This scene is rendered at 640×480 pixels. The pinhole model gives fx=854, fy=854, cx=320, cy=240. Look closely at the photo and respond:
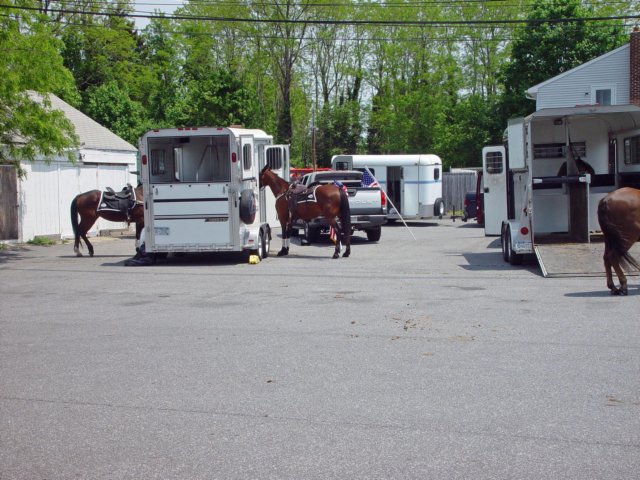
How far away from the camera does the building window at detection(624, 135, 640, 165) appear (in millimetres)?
17609

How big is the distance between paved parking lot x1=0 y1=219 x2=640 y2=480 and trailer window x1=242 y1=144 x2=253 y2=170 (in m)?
5.12

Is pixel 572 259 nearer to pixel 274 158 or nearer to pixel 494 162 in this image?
pixel 494 162

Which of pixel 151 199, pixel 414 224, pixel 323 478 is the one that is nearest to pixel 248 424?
pixel 323 478

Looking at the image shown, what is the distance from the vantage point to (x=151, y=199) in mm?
18844

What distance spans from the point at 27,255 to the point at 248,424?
698 inches

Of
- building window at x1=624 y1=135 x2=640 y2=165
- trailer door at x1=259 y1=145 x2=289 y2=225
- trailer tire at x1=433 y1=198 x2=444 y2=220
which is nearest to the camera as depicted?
building window at x1=624 y1=135 x2=640 y2=165

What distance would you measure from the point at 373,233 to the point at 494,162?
21.2ft

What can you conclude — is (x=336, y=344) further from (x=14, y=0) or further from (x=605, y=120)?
(x=14, y=0)

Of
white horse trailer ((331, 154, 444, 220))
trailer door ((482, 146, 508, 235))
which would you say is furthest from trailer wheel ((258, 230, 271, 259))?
white horse trailer ((331, 154, 444, 220))

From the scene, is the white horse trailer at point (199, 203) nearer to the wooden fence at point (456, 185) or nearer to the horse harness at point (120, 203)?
the horse harness at point (120, 203)

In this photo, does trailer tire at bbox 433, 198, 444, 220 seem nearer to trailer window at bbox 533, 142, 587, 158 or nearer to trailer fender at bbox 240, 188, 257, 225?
trailer window at bbox 533, 142, 587, 158

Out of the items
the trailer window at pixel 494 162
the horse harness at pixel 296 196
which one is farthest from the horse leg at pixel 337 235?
the trailer window at pixel 494 162

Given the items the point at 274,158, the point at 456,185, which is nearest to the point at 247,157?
the point at 274,158

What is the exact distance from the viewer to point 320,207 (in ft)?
67.5
